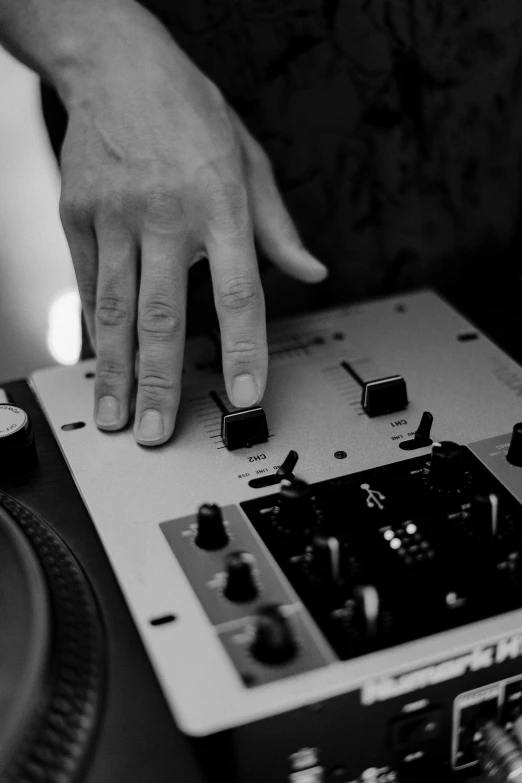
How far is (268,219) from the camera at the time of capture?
3.23 ft

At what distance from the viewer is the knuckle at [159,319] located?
91 centimetres

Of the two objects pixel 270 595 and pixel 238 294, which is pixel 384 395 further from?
pixel 270 595

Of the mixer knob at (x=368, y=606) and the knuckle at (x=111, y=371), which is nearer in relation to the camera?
the mixer knob at (x=368, y=606)

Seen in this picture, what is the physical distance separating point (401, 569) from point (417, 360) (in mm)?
388

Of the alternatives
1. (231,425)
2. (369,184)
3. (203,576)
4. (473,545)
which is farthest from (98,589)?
(369,184)

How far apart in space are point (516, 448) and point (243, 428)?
273mm

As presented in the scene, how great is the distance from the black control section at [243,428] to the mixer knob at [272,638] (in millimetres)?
261

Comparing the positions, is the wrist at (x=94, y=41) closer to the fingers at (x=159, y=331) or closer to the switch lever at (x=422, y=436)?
the fingers at (x=159, y=331)

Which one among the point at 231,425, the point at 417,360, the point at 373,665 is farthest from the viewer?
the point at 417,360

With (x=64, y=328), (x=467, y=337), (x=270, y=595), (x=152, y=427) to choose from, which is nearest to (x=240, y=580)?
(x=270, y=595)

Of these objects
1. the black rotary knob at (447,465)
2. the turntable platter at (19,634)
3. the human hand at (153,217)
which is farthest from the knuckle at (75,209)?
the black rotary knob at (447,465)

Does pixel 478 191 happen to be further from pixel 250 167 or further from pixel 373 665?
pixel 373 665

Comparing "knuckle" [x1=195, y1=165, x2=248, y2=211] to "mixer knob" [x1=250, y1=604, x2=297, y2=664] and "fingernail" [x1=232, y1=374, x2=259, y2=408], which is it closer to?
"fingernail" [x1=232, y1=374, x2=259, y2=408]

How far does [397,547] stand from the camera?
755mm
